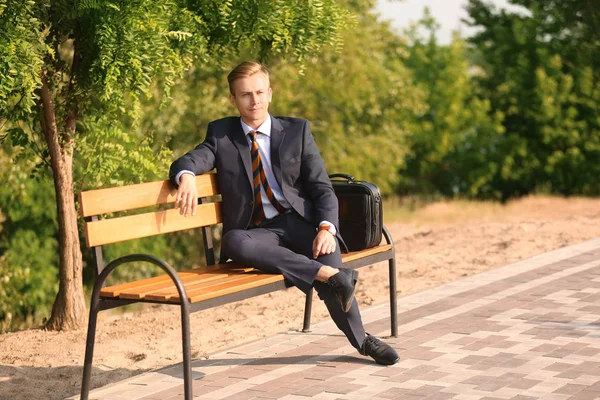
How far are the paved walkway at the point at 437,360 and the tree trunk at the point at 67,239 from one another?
7.67 feet

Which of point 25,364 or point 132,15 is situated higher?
point 132,15

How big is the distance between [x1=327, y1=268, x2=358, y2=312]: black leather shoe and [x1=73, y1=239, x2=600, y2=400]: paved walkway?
1.34 ft

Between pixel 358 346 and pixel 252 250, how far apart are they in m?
0.79

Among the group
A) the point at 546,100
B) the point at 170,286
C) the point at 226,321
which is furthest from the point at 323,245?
the point at 546,100

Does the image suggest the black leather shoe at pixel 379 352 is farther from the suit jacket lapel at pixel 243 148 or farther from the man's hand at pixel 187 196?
the man's hand at pixel 187 196

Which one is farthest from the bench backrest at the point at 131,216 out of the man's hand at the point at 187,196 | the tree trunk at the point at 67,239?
the tree trunk at the point at 67,239

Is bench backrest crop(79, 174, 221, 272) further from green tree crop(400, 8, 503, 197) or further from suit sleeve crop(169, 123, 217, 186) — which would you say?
green tree crop(400, 8, 503, 197)

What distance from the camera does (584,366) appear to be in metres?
5.51

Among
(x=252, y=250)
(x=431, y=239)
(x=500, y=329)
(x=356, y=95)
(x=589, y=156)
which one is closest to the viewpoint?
(x=252, y=250)

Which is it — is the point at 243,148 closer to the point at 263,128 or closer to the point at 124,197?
the point at 263,128

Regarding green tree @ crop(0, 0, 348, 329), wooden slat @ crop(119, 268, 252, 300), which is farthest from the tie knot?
green tree @ crop(0, 0, 348, 329)

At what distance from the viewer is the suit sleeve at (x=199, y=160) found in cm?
553

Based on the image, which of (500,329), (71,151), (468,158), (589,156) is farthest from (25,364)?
(468,158)

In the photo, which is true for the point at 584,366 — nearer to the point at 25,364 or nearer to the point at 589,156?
the point at 25,364
